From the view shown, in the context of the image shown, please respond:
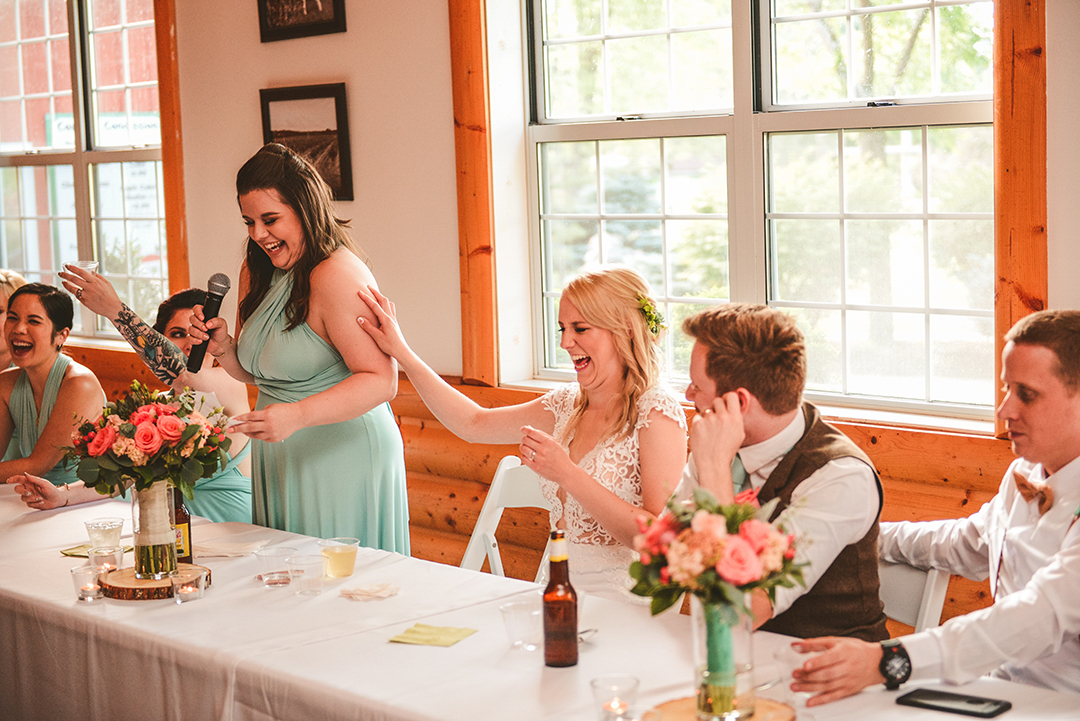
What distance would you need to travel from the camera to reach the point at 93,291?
302 centimetres

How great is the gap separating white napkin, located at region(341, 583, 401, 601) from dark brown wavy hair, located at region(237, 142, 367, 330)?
2.95 ft

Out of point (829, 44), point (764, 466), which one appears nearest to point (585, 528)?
point (764, 466)

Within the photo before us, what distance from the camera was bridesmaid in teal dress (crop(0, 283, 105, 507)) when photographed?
3432mm

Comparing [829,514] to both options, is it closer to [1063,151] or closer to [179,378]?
[1063,151]

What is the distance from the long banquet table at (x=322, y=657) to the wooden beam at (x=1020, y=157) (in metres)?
1.51

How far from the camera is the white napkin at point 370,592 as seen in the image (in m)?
2.16

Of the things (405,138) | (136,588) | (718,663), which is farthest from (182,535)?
(405,138)

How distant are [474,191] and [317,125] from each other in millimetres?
915

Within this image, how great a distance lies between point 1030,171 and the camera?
114 inches

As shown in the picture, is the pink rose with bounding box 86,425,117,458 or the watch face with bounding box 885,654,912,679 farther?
the pink rose with bounding box 86,425,117,458

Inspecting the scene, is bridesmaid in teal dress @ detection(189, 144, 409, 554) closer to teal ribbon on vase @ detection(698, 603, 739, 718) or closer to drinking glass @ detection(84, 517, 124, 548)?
drinking glass @ detection(84, 517, 124, 548)

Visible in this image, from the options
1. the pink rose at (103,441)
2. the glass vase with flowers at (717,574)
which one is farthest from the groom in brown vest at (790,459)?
the pink rose at (103,441)

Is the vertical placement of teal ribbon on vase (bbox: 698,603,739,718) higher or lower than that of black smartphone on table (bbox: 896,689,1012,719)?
higher

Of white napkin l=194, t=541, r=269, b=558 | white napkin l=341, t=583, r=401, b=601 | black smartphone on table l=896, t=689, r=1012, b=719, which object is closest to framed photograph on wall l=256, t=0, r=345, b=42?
white napkin l=194, t=541, r=269, b=558
